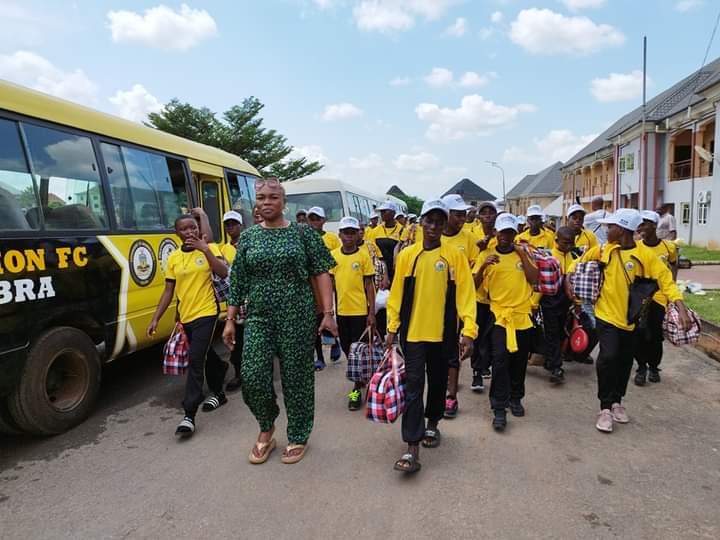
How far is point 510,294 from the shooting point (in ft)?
13.8

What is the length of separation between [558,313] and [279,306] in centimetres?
346

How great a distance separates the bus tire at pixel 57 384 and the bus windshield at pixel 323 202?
10.0 meters

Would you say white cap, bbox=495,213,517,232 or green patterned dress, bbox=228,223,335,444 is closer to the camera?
green patterned dress, bbox=228,223,335,444

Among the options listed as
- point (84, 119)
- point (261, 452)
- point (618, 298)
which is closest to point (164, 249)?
point (84, 119)

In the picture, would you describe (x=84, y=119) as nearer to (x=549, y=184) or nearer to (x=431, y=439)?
(x=431, y=439)

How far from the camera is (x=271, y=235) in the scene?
3.35 m

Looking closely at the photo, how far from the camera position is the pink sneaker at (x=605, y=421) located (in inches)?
155

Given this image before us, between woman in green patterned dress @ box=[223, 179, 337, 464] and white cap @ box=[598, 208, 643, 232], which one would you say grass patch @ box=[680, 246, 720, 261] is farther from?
woman in green patterned dress @ box=[223, 179, 337, 464]

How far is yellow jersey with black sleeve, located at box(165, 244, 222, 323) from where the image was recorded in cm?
416

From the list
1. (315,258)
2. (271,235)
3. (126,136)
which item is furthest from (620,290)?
(126,136)

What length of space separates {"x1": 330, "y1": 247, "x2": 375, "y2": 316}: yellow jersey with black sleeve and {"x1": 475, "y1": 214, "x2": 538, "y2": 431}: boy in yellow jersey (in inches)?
41.3

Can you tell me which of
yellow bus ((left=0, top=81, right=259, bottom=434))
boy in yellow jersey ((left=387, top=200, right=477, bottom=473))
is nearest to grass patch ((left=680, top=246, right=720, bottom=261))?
boy in yellow jersey ((left=387, top=200, right=477, bottom=473))

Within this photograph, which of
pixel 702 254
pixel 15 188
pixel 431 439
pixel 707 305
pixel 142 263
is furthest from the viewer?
pixel 702 254

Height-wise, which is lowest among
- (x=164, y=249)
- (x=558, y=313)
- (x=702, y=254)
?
(x=702, y=254)
